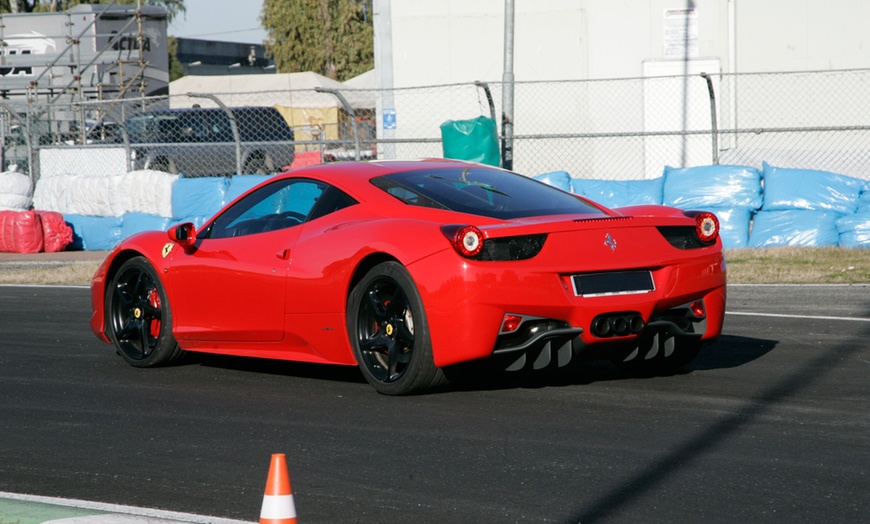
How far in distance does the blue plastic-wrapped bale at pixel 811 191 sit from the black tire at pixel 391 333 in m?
9.12

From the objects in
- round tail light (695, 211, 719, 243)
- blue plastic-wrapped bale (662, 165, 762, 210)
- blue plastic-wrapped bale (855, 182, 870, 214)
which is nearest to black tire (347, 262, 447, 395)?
round tail light (695, 211, 719, 243)

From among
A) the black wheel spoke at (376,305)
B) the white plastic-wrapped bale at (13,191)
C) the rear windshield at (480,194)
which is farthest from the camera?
the white plastic-wrapped bale at (13,191)

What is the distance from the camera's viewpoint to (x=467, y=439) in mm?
5273

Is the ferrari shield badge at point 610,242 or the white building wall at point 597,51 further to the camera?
the white building wall at point 597,51

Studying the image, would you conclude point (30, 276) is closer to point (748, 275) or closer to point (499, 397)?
point (748, 275)

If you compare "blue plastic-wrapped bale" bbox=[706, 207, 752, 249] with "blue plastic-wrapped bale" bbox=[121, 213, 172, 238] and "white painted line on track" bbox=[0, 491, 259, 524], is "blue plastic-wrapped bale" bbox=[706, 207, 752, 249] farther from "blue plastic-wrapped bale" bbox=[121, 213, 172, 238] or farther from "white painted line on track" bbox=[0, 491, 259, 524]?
"white painted line on track" bbox=[0, 491, 259, 524]

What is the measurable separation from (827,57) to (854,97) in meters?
0.86

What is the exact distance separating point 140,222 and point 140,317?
1060 centimetres

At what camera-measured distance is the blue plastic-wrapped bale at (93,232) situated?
18.6m

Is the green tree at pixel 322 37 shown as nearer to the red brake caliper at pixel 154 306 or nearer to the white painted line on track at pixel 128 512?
the red brake caliper at pixel 154 306

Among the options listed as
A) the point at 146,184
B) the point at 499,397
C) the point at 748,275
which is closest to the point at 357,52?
the point at 146,184

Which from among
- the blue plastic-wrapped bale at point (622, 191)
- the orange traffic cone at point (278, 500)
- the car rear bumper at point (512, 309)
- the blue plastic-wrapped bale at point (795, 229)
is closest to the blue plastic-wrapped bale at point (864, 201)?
the blue plastic-wrapped bale at point (795, 229)

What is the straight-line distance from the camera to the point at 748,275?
1230 centimetres

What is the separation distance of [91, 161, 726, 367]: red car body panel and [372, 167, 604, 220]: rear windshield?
0.10 meters
